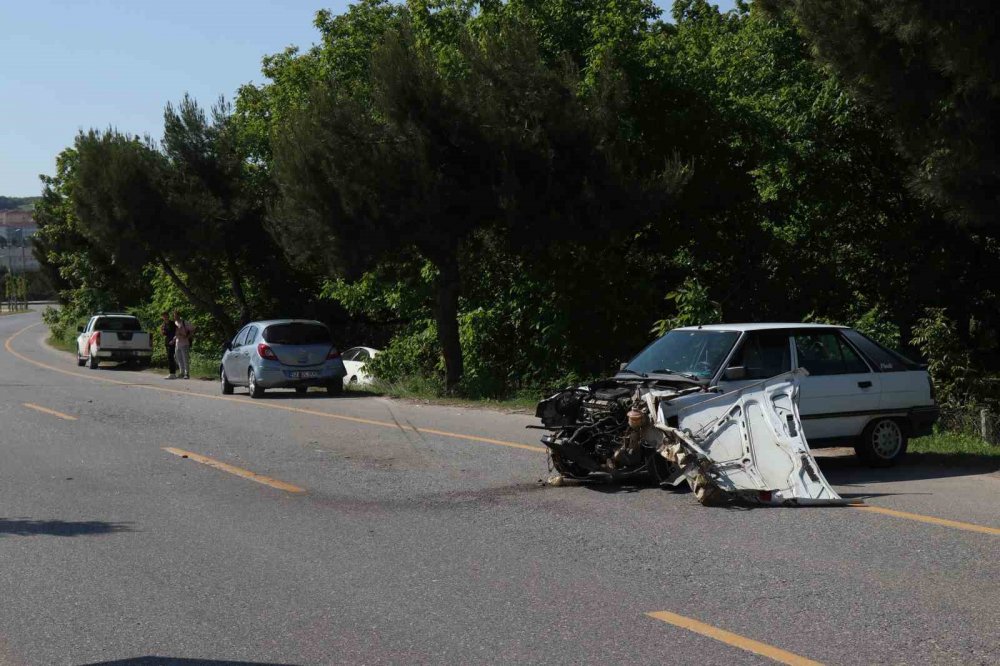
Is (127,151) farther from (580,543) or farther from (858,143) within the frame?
(580,543)

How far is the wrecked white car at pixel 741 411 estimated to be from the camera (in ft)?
31.7

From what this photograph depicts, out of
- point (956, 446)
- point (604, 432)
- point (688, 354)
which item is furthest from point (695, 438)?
point (956, 446)

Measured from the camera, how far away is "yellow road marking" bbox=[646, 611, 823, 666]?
5340mm

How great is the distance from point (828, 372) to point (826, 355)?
245 mm

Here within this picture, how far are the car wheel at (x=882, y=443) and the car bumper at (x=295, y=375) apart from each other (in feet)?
46.1

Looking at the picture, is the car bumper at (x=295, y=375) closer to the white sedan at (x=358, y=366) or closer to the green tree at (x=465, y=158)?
the green tree at (x=465, y=158)

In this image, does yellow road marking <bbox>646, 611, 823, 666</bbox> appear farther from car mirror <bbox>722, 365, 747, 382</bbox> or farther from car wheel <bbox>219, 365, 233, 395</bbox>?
car wheel <bbox>219, 365, 233, 395</bbox>

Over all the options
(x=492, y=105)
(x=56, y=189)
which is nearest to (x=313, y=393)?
(x=492, y=105)

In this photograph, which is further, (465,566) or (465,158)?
(465,158)

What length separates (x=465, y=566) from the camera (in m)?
7.42

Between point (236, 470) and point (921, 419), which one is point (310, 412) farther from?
point (921, 419)

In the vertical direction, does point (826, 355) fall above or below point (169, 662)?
above

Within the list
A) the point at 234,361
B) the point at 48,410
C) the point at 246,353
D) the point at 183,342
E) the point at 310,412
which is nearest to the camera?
the point at 310,412

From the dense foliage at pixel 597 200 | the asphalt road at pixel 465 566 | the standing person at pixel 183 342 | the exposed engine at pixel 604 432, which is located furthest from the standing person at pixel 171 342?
the exposed engine at pixel 604 432
